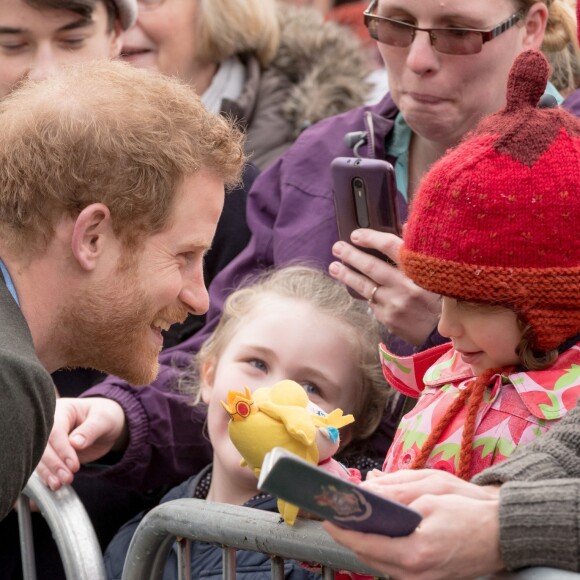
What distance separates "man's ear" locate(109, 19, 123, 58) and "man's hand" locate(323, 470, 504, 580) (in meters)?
2.55

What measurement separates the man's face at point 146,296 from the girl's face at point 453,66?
70 centimetres

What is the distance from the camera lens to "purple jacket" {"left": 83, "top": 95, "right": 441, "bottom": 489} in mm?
3270

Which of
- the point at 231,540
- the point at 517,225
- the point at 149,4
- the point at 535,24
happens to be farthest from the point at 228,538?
the point at 149,4

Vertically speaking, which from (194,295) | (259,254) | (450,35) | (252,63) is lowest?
(259,254)

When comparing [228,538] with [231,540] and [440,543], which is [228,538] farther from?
[440,543]

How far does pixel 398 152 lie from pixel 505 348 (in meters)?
1.16

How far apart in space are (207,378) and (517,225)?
1233 millimetres

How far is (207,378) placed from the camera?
312 cm

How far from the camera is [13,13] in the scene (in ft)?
12.5

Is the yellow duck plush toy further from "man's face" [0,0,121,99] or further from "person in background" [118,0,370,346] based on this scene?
"person in background" [118,0,370,346]

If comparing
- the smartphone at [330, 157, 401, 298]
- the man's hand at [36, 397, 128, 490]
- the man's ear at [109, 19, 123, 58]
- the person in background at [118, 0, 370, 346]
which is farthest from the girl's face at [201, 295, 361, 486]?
the man's ear at [109, 19, 123, 58]

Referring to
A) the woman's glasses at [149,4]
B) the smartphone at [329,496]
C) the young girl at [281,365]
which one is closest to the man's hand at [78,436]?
the young girl at [281,365]

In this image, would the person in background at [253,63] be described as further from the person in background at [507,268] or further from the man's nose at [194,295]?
the person in background at [507,268]

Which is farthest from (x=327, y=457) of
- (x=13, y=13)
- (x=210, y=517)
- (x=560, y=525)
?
(x=13, y=13)
